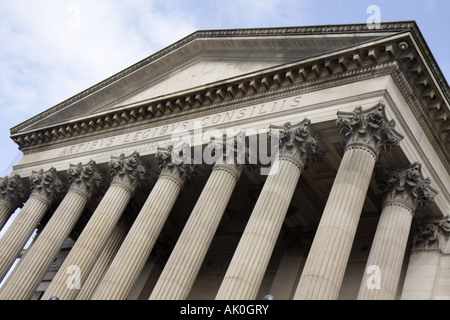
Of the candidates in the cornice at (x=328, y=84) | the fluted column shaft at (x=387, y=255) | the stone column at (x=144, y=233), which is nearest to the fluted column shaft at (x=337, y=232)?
the fluted column shaft at (x=387, y=255)

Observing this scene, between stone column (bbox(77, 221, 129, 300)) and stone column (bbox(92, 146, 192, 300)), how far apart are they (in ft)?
16.5

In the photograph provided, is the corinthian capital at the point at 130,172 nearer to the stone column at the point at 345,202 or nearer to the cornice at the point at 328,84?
the cornice at the point at 328,84

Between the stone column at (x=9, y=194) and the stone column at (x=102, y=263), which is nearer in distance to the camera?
the stone column at (x=102, y=263)

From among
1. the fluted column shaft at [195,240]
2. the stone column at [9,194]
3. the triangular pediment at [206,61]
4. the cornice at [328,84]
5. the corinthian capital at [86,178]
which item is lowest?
the fluted column shaft at [195,240]

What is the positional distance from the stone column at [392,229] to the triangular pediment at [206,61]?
4898mm

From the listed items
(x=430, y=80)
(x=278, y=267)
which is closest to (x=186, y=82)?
(x=278, y=267)

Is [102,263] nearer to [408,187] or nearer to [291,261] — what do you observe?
[291,261]

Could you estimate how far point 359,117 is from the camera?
1823cm

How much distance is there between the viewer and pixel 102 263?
88.8 feet

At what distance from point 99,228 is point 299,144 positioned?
31.0 ft

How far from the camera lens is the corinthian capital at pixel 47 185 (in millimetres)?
28047

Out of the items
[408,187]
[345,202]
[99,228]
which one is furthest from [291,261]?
[345,202]

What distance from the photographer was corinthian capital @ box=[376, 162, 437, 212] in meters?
18.9
